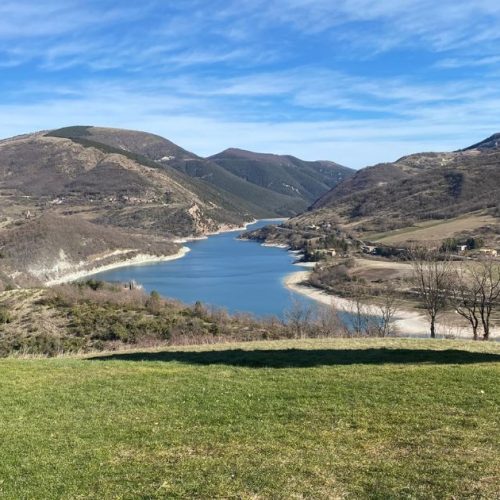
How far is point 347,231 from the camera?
567ft

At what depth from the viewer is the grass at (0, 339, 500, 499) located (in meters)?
7.13

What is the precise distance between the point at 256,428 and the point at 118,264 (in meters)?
136

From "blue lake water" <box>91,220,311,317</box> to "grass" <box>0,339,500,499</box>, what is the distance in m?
61.3

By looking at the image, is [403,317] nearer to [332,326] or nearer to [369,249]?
[332,326]

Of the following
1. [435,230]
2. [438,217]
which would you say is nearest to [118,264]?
[435,230]

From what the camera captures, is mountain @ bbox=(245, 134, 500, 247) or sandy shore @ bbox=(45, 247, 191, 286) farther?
mountain @ bbox=(245, 134, 500, 247)

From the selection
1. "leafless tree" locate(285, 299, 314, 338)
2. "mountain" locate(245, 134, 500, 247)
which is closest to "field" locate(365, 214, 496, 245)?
"mountain" locate(245, 134, 500, 247)

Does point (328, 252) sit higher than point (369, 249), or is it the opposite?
point (369, 249)

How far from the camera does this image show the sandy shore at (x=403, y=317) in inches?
2323

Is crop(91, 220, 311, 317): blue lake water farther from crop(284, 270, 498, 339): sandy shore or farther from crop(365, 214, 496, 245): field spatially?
crop(365, 214, 496, 245): field

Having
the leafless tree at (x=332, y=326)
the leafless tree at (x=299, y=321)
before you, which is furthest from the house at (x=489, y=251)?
the leafless tree at (x=332, y=326)

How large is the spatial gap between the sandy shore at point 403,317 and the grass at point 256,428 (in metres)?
39.0

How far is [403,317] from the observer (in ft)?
234

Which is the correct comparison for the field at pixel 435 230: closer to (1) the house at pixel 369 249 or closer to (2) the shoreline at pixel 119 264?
(1) the house at pixel 369 249
